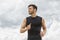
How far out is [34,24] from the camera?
9.55 m

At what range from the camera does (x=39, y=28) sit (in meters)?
9.47

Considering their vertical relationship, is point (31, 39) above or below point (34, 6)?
below

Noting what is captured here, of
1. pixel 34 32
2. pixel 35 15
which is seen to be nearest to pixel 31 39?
pixel 34 32

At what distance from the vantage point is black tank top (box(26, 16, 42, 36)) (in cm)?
943

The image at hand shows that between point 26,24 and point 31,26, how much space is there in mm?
255

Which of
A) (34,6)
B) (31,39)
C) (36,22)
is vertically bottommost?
(31,39)

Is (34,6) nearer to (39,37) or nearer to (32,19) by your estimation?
(32,19)

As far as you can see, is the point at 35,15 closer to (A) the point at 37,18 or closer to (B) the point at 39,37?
(A) the point at 37,18

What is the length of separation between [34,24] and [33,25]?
6cm

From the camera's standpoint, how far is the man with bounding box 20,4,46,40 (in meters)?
9.42

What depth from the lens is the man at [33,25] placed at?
30.9ft

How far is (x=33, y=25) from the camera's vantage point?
9516mm

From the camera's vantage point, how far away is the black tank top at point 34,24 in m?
9.43

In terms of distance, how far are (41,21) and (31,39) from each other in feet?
2.66
